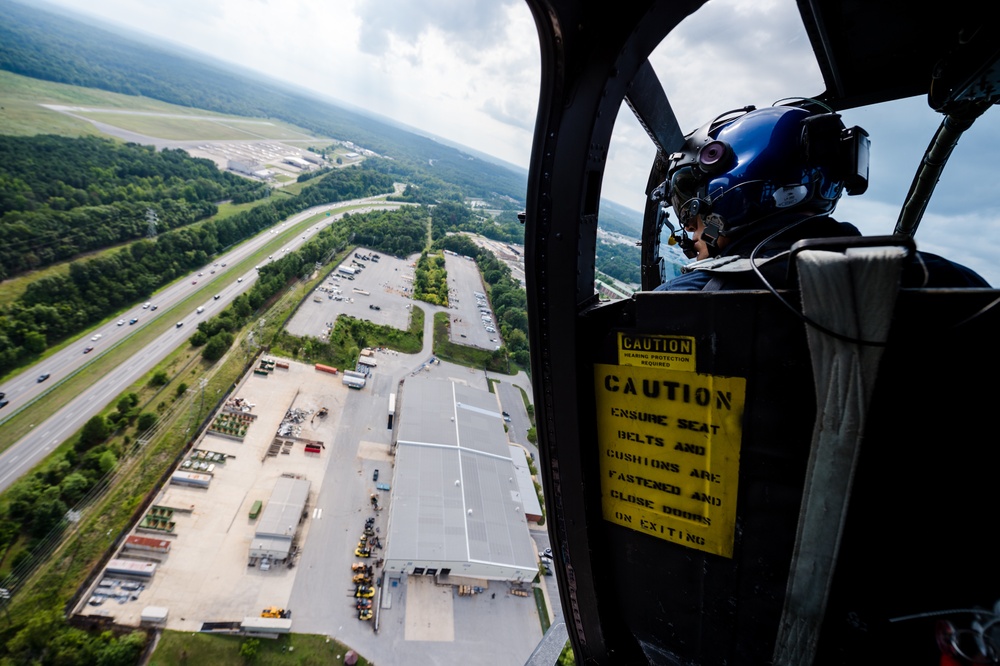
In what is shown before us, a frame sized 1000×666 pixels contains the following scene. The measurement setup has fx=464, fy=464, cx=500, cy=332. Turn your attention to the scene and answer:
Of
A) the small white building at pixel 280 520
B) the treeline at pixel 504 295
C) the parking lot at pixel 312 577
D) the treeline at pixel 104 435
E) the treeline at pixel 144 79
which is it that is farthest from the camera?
the treeline at pixel 144 79

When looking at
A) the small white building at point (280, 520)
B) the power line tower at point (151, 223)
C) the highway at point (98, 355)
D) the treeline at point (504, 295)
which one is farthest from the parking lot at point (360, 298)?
the power line tower at point (151, 223)

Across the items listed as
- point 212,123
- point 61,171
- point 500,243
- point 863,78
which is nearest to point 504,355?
point 863,78

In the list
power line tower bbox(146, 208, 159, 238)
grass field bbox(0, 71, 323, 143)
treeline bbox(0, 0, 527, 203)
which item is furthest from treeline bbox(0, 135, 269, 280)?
treeline bbox(0, 0, 527, 203)

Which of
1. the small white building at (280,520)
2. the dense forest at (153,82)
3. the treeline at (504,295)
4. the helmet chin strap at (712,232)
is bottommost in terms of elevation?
the small white building at (280,520)

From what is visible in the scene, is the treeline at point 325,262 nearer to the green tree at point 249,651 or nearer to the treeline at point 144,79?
the green tree at point 249,651

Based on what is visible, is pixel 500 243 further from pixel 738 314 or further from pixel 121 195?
pixel 738 314
